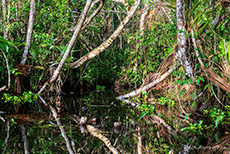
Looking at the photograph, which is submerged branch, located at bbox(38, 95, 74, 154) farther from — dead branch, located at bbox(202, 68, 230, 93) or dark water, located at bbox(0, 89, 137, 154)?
dead branch, located at bbox(202, 68, 230, 93)

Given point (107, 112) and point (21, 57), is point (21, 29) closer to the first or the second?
point (21, 57)

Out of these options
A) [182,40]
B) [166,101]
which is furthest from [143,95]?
[182,40]

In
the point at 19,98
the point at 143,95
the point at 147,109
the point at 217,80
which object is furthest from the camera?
the point at 143,95

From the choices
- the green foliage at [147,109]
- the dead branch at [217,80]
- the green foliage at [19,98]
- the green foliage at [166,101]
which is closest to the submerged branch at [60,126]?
the green foliage at [19,98]

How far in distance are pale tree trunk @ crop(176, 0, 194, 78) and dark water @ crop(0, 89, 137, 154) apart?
1.15m

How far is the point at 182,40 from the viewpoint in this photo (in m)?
4.29

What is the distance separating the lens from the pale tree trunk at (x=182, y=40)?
418 centimetres

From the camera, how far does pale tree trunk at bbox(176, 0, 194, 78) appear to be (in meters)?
4.18

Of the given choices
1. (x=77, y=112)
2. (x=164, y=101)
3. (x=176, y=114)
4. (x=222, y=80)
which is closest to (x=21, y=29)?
(x=77, y=112)

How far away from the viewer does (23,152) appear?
8.72 feet

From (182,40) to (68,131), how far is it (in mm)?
2179

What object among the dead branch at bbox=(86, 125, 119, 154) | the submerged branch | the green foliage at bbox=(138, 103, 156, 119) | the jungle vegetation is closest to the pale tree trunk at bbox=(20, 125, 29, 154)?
the jungle vegetation

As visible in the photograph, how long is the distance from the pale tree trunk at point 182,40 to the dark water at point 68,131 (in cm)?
115

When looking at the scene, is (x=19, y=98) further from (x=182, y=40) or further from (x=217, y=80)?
(x=217, y=80)
